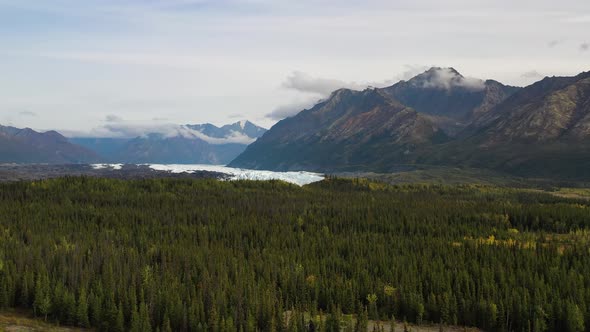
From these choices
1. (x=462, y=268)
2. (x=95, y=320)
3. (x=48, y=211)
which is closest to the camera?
(x=95, y=320)

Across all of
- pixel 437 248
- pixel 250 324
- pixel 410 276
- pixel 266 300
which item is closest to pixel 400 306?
pixel 410 276

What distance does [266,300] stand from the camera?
3319 inches

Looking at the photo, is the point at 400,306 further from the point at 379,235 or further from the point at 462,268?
the point at 379,235

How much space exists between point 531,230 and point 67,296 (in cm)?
16370

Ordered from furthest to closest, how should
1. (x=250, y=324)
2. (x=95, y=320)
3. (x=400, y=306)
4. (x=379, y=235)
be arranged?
(x=379, y=235)
(x=400, y=306)
(x=95, y=320)
(x=250, y=324)

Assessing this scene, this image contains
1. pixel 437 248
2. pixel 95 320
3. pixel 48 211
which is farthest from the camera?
pixel 48 211

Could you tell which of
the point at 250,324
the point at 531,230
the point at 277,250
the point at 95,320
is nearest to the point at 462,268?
the point at 277,250

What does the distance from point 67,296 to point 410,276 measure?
207 feet

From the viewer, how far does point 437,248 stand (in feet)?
453

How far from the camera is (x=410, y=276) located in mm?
107438

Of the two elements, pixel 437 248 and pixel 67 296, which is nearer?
pixel 67 296

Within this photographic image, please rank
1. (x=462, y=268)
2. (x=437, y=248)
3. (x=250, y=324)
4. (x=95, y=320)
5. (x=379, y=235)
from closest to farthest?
(x=250, y=324)
(x=95, y=320)
(x=462, y=268)
(x=437, y=248)
(x=379, y=235)

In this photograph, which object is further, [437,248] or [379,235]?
[379,235]

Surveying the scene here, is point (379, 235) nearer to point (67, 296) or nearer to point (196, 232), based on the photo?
point (196, 232)
